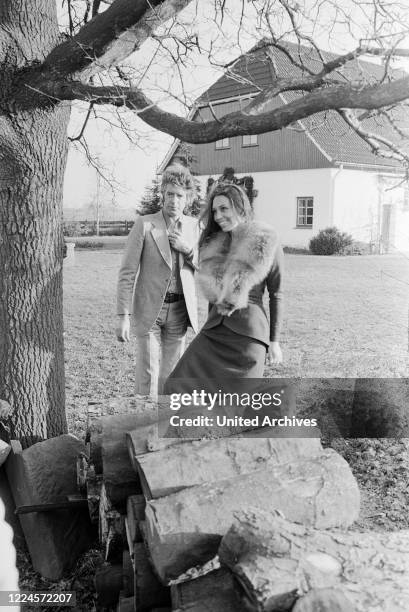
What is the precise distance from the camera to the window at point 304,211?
2.93 metres

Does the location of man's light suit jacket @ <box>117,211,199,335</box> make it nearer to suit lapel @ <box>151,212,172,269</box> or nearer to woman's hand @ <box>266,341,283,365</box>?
suit lapel @ <box>151,212,172,269</box>

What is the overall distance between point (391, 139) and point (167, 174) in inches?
42.2

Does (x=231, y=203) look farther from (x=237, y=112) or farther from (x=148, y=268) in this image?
(x=148, y=268)

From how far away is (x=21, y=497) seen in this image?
101 inches

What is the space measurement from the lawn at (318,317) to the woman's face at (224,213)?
19.9 inches

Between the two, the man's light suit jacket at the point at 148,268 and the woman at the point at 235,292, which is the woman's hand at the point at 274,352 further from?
the man's light suit jacket at the point at 148,268

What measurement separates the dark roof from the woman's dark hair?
581 mm

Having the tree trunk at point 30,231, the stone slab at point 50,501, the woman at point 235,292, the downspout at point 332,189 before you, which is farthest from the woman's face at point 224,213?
the stone slab at point 50,501

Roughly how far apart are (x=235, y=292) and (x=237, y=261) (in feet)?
0.43

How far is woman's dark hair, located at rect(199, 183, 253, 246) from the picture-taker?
2438 mm

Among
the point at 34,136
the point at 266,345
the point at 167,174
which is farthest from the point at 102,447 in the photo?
the point at 34,136

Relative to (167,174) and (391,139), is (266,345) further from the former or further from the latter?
(391,139)

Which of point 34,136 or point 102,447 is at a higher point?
point 34,136

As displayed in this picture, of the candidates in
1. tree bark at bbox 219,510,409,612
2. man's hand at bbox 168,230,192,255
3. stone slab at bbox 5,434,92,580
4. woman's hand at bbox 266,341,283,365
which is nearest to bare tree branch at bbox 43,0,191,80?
man's hand at bbox 168,230,192,255
